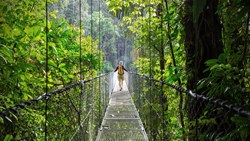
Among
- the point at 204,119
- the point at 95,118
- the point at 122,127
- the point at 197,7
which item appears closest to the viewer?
the point at 197,7

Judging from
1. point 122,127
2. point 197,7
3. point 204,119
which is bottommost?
point 122,127

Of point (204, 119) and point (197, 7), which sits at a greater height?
point (197, 7)

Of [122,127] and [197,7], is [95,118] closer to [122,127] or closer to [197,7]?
[122,127]

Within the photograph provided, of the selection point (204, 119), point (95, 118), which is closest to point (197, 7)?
point (204, 119)

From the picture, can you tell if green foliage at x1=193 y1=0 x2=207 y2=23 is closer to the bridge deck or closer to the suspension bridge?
the suspension bridge

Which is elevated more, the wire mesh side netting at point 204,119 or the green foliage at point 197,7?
the green foliage at point 197,7

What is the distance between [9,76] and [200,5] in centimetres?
80

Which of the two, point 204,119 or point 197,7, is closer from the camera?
point 197,7

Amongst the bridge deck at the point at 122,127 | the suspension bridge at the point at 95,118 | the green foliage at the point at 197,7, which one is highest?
the green foliage at the point at 197,7

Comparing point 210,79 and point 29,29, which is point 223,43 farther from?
point 29,29

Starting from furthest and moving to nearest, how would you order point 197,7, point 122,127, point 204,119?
1. point 122,127
2. point 204,119
3. point 197,7

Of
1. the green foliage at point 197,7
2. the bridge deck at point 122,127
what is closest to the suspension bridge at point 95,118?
the bridge deck at point 122,127

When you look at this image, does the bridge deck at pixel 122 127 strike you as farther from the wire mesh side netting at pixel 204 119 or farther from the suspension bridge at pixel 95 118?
the wire mesh side netting at pixel 204 119

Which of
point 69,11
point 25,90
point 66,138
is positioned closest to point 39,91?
point 66,138
